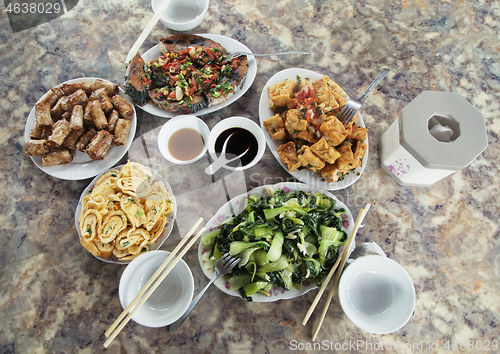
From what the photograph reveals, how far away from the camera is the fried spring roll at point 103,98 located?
2201 mm

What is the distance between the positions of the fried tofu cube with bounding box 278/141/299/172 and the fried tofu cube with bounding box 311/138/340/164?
15 centimetres

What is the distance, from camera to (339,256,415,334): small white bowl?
5.81ft

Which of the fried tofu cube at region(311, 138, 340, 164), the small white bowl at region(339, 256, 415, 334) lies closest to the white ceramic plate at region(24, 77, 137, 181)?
the fried tofu cube at region(311, 138, 340, 164)

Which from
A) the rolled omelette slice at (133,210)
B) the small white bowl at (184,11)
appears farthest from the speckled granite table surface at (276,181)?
the rolled omelette slice at (133,210)

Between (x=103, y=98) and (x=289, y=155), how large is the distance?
1.46 metres

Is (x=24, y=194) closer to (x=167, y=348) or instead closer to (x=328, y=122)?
(x=167, y=348)

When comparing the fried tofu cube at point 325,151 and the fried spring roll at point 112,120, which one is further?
the fried spring roll at point 112,120

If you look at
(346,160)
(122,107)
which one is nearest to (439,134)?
(346,160)

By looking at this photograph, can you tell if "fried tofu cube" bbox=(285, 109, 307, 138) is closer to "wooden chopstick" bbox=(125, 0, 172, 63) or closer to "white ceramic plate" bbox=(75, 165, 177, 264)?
"white ceramic plate" bbox=(75, 165, 177, 264)

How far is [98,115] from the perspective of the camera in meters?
2.18

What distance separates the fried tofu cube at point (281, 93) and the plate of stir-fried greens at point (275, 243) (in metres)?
0.67

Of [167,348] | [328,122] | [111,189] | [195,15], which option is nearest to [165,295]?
[167,348]

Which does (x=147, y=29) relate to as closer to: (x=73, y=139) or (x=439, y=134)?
(x=73, y=139)

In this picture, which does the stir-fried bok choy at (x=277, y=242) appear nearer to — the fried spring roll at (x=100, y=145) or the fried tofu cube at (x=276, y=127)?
the fried tofu cube at (x=276, y=127)
